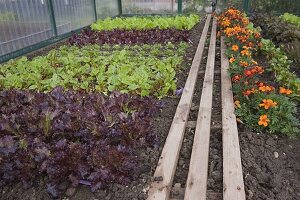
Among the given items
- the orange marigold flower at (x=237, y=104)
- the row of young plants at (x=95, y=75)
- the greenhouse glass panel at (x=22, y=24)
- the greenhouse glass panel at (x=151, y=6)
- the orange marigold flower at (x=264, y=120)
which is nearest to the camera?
the orange marigold flower at (x=264, y=120)

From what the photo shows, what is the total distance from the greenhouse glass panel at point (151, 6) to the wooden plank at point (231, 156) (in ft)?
30.1

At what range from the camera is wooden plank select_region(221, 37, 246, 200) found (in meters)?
2.05

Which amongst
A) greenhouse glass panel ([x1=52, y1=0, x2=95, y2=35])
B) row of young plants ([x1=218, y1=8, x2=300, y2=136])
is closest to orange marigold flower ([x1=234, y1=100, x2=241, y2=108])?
row of young plants ([x1=218, y1=8, x2=300, y2=136])

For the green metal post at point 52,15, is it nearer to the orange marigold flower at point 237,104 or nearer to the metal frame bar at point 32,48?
the metal frame bar at point 32,48

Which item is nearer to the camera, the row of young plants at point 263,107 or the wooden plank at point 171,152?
the wooden plank at point 171,152

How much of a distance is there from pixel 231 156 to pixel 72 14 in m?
7.07

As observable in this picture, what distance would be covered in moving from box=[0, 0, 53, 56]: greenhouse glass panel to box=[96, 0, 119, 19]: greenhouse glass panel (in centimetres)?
347

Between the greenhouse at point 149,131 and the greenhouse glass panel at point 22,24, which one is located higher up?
the greenhouse glass panel at point 22,24

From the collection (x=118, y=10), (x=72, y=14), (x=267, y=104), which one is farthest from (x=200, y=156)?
(x=118, y=10)

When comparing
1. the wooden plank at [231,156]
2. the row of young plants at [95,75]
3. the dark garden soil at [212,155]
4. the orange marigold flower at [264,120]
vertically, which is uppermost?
the row of young plants at [95,75]

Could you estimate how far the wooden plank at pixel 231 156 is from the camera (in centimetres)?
205

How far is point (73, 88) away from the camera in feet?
13.0

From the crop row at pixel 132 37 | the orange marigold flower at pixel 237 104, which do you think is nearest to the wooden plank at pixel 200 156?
the orange marigold flower at pixel 237 104

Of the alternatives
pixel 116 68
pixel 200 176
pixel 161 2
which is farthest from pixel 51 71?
pixel 161 2
